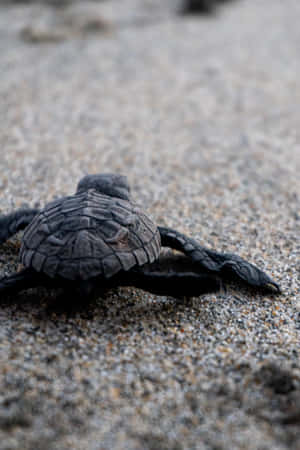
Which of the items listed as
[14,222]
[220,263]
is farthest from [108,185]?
[220,263]

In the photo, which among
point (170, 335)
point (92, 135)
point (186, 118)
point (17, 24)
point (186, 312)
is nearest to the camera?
point (170, 335)

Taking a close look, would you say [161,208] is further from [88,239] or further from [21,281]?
[21,281]

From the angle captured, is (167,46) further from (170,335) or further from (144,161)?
(170,335)

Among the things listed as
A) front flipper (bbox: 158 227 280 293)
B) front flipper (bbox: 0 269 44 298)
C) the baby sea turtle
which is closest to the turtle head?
the baby sea turtle

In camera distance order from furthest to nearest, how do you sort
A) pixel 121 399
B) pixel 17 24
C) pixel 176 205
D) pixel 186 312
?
pixel 17 24, pixel 176 205, pixel 186 312, pixel 121 399

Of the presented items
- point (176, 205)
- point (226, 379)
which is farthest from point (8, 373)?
point (176, 205)

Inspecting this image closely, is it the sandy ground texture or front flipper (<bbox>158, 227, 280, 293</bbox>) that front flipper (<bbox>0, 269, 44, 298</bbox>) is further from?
front flipper (<bbox>158, 227, 280, 293</bbox>)
